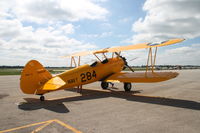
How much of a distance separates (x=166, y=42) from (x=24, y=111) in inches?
300

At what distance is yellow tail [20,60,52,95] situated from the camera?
8312 mm

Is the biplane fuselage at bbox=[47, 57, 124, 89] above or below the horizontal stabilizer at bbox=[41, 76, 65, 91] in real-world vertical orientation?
above

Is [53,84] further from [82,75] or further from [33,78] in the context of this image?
[82,75]

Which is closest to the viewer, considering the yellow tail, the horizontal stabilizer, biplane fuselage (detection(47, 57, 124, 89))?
the horizontal stabilizer

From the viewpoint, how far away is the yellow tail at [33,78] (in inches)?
327

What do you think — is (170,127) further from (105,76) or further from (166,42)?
(105,76)

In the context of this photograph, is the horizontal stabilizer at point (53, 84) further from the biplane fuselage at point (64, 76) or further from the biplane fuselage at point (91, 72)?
the biplane fuselage at point (91, 72)

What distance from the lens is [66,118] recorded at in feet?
18.7

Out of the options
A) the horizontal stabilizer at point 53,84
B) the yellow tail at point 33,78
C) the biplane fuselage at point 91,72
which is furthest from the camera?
the biplane fuselage at point 91,72

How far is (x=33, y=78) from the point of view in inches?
339

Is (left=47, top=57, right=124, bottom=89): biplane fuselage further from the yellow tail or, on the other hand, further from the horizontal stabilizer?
the yellow tail

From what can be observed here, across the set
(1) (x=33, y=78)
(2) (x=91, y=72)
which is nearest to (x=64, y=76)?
(1) (x=33, y=78)

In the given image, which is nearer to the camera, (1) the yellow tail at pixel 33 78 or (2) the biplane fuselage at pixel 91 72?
(1) the yellow tail at pixel 33 78

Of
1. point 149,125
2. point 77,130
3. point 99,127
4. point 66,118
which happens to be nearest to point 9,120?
point 66,118
